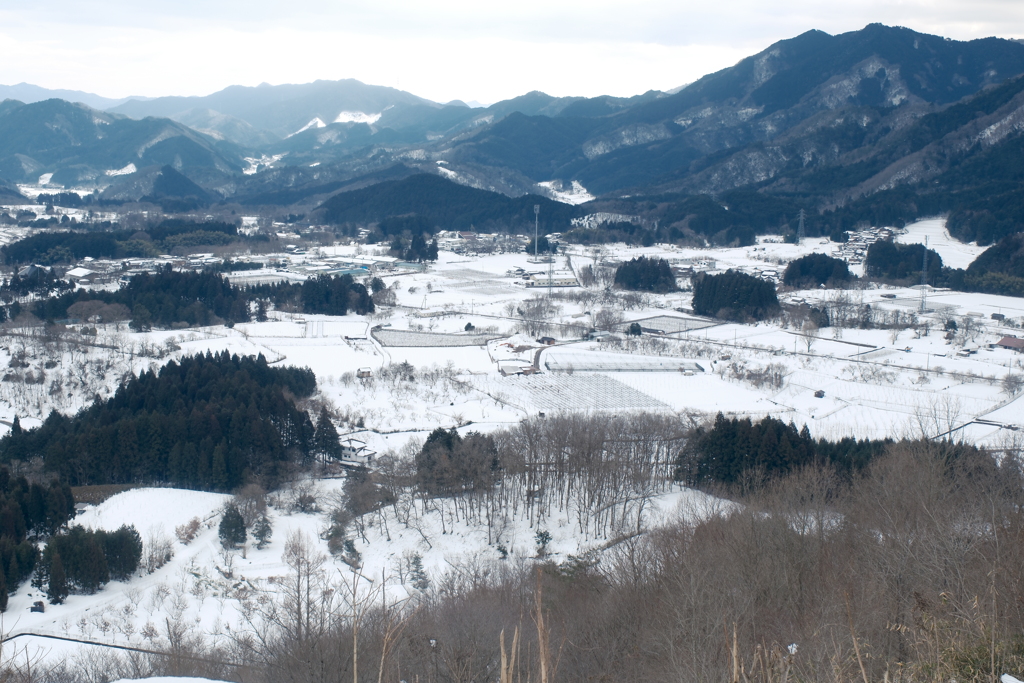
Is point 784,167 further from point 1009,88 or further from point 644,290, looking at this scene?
point 644,290

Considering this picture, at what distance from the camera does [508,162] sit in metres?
90.2

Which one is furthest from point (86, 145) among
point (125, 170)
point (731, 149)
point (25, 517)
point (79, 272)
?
point (25, 517)

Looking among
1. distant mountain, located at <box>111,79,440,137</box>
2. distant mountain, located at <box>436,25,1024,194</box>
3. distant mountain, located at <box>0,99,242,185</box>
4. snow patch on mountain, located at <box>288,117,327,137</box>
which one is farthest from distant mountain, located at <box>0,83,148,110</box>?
distant mountain, located at <box>436,25,1024,194</box>

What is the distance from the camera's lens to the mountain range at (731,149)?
171 feet


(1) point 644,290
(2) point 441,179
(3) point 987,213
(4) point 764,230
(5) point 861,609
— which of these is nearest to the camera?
(5) point 861,609

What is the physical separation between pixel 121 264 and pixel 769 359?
1203 inches

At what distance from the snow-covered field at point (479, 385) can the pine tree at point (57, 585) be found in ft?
0.58

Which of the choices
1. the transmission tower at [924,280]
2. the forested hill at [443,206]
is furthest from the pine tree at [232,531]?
the forested hill at [443,206]

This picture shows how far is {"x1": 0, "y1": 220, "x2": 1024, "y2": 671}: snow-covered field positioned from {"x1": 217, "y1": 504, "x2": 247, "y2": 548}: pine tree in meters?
0.18

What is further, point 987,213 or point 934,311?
point 987,213

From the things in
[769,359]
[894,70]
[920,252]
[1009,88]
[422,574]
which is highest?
[894,70]

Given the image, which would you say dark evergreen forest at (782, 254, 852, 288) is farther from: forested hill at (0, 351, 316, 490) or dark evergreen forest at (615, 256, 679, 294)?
forested hill at (0, 351, 316, 490)

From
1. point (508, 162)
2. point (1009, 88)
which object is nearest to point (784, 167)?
point (1009, 88)

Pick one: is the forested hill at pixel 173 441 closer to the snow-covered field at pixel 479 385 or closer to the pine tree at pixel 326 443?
the pine tree at pixel 326 443
